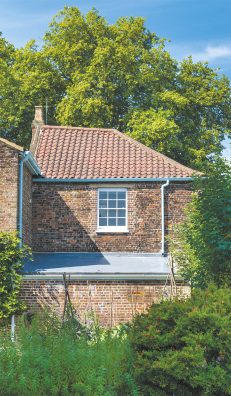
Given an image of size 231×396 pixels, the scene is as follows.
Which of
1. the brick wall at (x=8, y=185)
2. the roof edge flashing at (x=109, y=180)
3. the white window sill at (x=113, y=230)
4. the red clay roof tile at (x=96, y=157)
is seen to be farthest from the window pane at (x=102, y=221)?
the brick wall at (x=8, y=185)

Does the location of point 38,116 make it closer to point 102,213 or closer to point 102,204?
point 102,204

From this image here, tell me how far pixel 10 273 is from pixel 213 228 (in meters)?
6.96

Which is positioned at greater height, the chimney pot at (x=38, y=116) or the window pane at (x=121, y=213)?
the chimney pot at (x=38, y=116)

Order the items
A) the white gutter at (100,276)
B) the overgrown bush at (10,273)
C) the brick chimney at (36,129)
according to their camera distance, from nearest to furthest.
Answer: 1. the overgrown bush at (10,273)
2. the white gutter at (100,276)
3. the brick chimney at (36,129)

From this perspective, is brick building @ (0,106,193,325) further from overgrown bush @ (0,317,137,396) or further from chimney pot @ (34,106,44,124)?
overgrown bush @ (0,317,137,396)

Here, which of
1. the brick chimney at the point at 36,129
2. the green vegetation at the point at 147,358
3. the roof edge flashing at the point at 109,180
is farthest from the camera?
the brick chimney at the point at 36,129

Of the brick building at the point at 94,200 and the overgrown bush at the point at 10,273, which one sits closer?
the overgrown bush at the point at 10,273

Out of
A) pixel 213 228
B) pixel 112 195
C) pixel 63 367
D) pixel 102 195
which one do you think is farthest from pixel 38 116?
pixel 63 367

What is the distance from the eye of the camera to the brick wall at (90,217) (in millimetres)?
28062

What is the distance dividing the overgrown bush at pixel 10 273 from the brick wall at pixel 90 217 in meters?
4.57

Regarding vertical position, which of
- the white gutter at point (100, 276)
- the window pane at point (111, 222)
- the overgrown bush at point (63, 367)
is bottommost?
the overgrown bush at point (63, 367)

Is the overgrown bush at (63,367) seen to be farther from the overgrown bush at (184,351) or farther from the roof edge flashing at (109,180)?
the roof edge flashing at (109,180)

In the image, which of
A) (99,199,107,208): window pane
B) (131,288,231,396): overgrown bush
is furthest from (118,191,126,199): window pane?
(131,288,231,396): overgrown bush

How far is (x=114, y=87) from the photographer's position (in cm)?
4022
